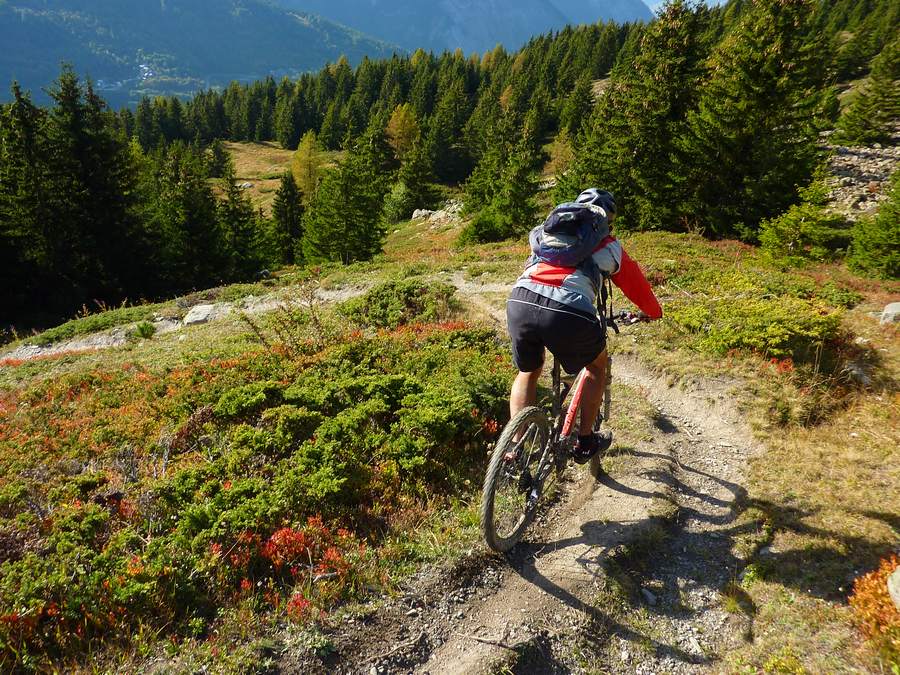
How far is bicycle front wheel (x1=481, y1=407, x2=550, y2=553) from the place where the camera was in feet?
12.6

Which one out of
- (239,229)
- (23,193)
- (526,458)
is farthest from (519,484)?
(239,229)

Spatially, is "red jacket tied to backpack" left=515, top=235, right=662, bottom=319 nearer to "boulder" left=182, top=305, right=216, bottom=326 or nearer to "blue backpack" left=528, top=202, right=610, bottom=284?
"blue backpack" left=528, top=202, right=610, bottom=284

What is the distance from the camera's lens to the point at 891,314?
10.0 meters

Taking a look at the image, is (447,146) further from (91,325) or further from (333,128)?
(91,325)

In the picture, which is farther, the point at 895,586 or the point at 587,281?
the point at 587,281

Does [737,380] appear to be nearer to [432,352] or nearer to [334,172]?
[432,352]

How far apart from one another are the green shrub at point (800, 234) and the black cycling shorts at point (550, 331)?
17.1 m

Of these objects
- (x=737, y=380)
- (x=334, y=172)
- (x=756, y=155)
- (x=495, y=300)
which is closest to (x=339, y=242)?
(x=334, y=172)

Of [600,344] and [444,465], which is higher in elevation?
[600,344]

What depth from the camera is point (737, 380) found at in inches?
306

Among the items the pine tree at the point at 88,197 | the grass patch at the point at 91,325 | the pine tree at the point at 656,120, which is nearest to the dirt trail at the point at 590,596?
the grass patch at the point at 91,325

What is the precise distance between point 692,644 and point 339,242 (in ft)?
113

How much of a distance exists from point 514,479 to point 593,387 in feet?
3.99

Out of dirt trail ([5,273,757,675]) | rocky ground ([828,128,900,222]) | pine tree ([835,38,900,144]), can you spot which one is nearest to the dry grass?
rocky ground ([828,128,900,222])
